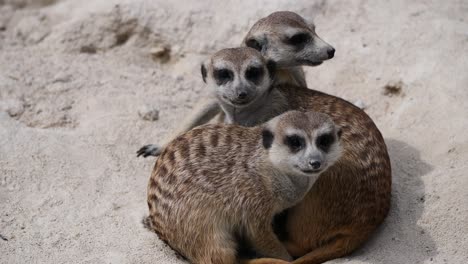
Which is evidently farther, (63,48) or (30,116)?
(63,48)

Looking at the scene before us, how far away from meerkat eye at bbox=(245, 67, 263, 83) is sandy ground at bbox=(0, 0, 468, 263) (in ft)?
2.23

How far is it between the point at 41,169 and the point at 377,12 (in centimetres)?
197

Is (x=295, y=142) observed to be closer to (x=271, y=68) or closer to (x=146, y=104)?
(x=271, y=68)

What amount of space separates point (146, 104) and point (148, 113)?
0.11 m

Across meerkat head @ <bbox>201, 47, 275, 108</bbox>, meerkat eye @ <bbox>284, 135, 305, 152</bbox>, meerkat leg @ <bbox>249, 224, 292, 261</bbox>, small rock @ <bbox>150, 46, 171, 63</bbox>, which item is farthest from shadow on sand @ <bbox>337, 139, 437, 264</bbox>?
small rock @ <bbox>150, 46, 171, 63</bbox>

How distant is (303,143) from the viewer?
269 cm

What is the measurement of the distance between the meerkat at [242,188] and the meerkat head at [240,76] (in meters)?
0.35

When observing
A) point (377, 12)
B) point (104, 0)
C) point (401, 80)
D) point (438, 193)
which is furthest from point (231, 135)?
point (104, 0)

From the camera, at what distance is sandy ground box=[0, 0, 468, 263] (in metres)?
2.95

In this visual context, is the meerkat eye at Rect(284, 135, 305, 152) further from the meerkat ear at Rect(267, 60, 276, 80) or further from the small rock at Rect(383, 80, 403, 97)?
the small rock at Rect(383, 80, 403, 97)

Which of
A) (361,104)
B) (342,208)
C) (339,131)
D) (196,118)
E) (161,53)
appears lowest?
(161,53)

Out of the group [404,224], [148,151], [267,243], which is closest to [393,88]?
[404,224]

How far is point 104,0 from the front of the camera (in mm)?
4477

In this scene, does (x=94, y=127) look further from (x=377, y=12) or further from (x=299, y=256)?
(x=377, y=12)
